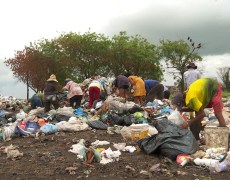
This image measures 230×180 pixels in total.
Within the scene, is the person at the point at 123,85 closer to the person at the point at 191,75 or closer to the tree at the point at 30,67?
the person at the point at 191,75

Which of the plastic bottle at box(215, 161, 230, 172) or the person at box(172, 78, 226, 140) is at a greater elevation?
the person at box(172, 78, 226, 140)

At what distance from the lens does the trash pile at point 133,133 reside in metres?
6.21

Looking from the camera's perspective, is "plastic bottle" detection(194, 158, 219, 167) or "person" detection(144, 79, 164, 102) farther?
"person" detection(144, 79, 164, 102)

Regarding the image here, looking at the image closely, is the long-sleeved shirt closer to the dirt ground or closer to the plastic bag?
the plastic bag

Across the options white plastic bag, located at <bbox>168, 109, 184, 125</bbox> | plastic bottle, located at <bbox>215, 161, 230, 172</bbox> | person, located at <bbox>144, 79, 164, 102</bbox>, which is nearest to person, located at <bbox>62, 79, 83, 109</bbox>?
person, located at <bbox>144, 79, 164, 102</bbox>

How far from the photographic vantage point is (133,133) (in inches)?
309

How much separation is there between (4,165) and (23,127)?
3.38 meters

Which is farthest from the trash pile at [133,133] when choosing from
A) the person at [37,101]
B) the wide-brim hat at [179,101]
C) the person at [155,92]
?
the person at [37,101]

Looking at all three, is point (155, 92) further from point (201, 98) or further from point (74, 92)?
point (201, 98)

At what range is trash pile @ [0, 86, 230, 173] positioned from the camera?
244 inches

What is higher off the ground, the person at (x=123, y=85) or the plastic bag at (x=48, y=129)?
the person at (x=123, y=85)

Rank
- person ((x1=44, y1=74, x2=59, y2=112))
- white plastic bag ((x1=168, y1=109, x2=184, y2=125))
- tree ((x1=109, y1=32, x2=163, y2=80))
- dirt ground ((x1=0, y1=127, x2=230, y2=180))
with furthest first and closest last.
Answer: tree ((x1=109, y1=32, x2=163, y2=80))
person ((x1=44, y1=74, x2=59, y2=112))
white plastic bag ((x1=168, y1=109, x2=184, y2=125))
dirt ground ((x1=0, y1=127, x2=230, y2=180))

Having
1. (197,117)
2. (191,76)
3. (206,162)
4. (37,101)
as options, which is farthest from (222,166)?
(37,101)

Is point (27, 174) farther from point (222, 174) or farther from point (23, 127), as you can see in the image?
point (23, 127)
